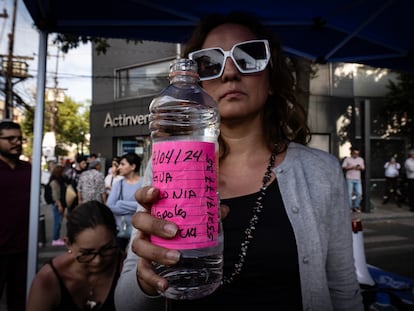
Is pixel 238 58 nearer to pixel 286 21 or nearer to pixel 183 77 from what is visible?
pixel 183 77

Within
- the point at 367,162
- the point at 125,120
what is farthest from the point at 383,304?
the point at 125,120

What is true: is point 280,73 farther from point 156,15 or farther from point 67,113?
point 67,113

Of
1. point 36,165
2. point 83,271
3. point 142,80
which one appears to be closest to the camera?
point 83,271

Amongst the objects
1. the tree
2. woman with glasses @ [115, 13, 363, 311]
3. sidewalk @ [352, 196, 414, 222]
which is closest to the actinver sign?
sidewalk @ [352, 196, 414, 222]

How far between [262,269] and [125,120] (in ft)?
56.0

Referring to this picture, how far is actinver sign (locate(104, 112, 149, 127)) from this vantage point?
17.0m

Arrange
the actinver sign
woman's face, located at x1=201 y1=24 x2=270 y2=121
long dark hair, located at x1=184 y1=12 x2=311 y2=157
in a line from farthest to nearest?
the actinver sign, long dark hair, located at x1=184 y1=12 x2=311 y2=157, woman's face, located at x1=201 y1=24 x2=270 y2=121

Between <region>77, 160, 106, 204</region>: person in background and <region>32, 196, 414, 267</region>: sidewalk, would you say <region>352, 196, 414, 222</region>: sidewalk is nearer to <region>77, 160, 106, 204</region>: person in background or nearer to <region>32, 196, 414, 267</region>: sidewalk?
<region>32, 196, 414, 267</region>: sidewalk

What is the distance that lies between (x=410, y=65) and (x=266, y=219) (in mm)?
4207

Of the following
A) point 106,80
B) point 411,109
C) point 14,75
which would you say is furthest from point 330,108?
point 14,75

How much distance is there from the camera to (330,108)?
16188mm

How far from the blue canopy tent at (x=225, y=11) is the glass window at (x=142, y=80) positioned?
44.7 feet

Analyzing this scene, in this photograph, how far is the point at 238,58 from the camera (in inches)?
58.1

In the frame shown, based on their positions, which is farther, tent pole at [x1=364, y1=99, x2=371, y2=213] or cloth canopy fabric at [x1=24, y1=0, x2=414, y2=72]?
tent pole at [x1=364, y1=99, x2=371, y2=213]
